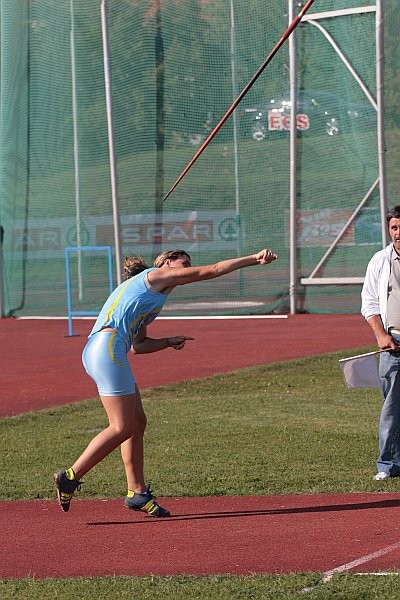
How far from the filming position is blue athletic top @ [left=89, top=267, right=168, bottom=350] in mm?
8055

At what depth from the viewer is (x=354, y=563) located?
6.84m

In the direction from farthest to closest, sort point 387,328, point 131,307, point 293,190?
point 293,190 < point 387,328 < point 131,307

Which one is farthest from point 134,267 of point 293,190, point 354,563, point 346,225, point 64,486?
point 293,190

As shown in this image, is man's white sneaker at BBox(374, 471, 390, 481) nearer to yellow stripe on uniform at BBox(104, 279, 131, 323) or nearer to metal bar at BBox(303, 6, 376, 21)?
yellow stripe on uniform at BBox(104, 279, 131, 323)

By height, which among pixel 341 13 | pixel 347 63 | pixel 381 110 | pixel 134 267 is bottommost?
pixel 134 267

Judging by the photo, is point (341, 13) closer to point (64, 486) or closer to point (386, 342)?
point (386, 342)

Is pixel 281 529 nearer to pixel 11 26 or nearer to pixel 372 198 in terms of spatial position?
pixel 372 198

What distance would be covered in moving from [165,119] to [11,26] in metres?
5.09

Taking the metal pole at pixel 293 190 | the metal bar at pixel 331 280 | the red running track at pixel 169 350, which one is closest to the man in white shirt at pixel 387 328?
the red running track at pixel 169 350

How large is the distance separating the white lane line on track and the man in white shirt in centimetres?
211

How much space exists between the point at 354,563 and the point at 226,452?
4.45m

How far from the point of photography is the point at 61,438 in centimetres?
1242

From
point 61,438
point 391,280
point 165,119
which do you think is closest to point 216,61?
point 165,119

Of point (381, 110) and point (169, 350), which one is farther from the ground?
point (381, 110)
